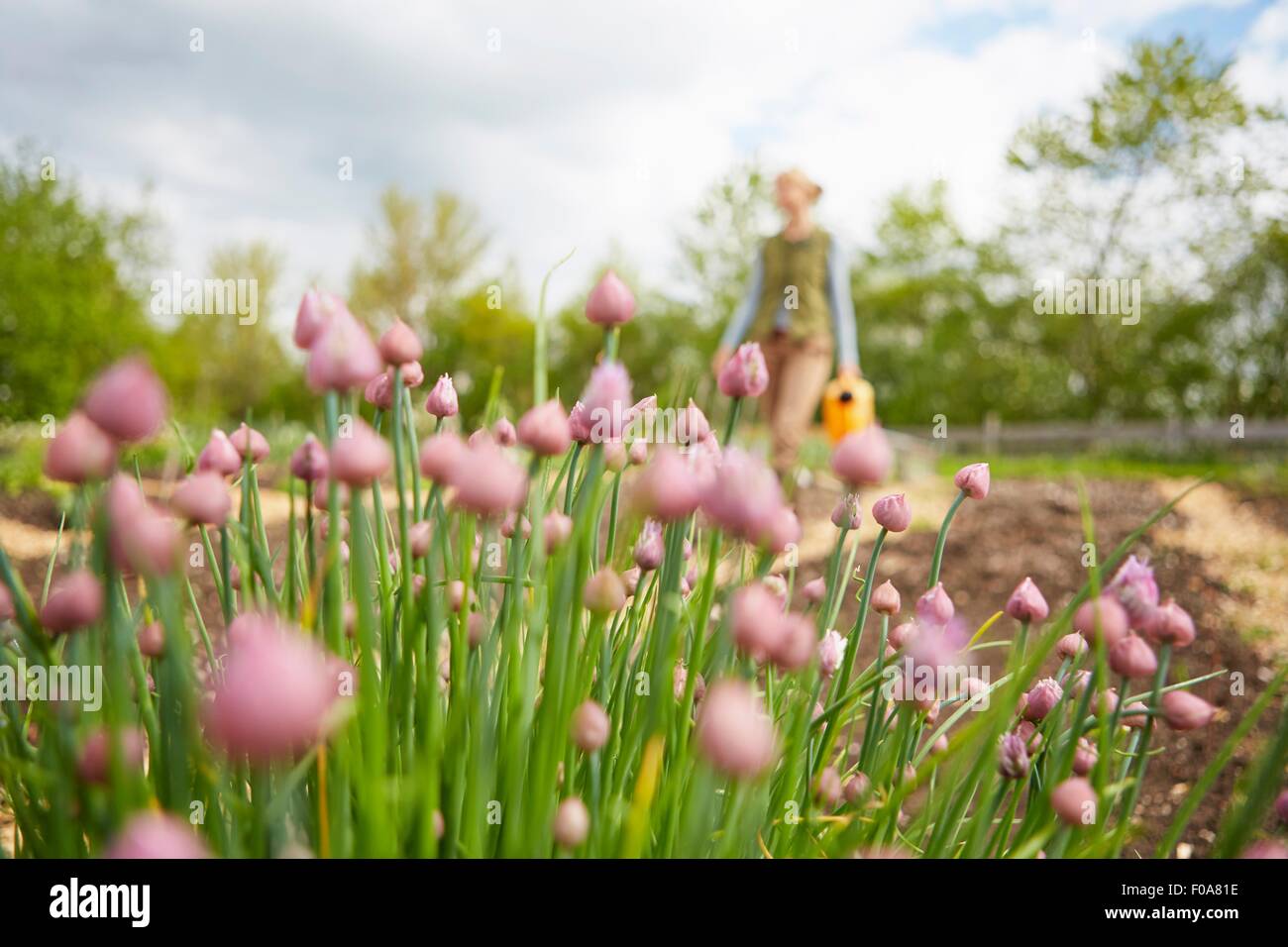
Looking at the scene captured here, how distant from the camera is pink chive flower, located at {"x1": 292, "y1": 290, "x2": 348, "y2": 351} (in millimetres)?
729

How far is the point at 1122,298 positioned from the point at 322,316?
18553 millimetres

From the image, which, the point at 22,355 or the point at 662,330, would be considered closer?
the point at 22,355

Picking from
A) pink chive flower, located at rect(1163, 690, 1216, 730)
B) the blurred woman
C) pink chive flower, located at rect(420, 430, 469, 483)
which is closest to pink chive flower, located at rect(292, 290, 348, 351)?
pink chive flower, located at rect(420, 430, 469, 483)

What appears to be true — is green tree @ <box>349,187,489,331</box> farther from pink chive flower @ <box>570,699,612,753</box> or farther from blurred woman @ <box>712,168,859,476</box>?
pink chive flower @ <box>570,699,612,753</box>

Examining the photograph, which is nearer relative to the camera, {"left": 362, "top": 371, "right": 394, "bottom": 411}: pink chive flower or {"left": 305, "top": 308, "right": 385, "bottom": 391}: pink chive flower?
{"left": 305, "top": 308, "right": 385, "bottom": 391}: pink chive flower

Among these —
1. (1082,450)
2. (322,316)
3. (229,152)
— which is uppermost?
(229,152)

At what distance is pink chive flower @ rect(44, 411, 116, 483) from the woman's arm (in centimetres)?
447

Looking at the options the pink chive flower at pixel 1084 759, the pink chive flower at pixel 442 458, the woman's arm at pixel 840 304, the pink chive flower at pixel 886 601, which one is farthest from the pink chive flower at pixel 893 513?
the woman's arm at pixel 840 304

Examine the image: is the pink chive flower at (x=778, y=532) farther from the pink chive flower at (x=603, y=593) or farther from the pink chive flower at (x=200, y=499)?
the pink chive flower at (x=200, y=499)

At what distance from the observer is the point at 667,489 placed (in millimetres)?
646

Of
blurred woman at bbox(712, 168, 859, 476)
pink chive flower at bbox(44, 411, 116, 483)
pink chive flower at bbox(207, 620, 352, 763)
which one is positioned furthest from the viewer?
blurred woman at bbox(712, 168, 859, 476)
